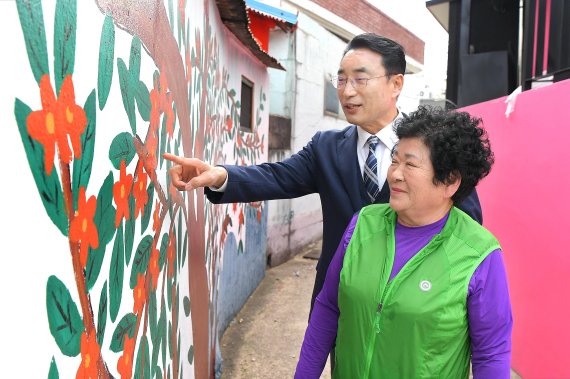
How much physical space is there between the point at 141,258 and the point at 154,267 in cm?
17

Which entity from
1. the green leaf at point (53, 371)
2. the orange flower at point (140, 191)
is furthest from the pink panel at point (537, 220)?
the green leaf at point (53, 371)

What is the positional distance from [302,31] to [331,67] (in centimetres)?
142

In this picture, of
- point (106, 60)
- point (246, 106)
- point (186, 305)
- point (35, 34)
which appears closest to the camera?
point (35, 34)

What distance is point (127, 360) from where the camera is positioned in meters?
1.38

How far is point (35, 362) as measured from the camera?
84 cm

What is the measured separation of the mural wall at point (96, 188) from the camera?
2.57ft

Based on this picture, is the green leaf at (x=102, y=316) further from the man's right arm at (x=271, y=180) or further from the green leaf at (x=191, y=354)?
the green leaf at (x=191, y=354)

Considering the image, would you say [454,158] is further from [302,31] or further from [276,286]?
[302,31]

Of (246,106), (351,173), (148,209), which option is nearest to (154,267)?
(148,209)

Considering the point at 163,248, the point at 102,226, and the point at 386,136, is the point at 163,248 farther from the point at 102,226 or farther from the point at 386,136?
the point at 386,136

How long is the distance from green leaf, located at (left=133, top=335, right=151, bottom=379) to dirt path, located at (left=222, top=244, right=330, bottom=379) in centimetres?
227

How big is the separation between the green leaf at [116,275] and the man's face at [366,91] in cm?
104

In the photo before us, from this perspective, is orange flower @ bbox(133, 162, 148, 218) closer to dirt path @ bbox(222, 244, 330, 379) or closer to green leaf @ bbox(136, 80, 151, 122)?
green leaf @ bbox(136, 80, 151, 122)

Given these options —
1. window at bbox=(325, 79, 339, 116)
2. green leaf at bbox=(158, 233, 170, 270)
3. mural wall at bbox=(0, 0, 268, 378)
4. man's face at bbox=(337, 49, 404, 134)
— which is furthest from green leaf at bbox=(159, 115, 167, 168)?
window at bbox=(325, 79, 339, 116)
